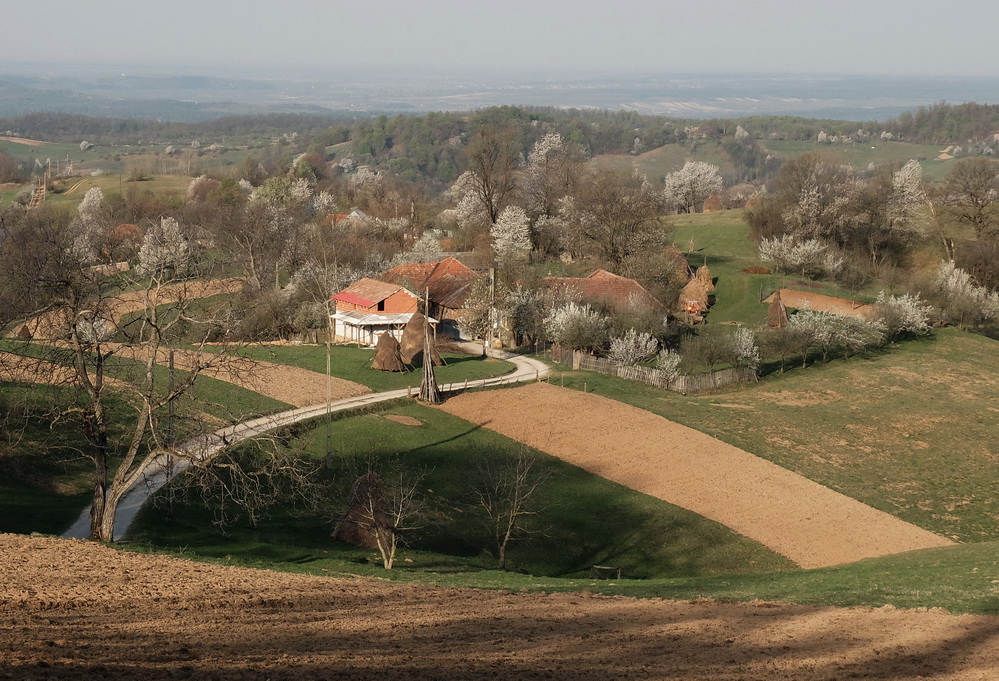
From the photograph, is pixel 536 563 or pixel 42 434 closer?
pixel 536 563

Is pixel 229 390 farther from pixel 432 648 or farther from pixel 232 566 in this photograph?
pixel 432 648

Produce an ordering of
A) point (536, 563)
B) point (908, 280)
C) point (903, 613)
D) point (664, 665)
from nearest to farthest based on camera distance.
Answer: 1. point (664, 665)
2. point (903, 613)
3. point (536, 563)
4. point (908, 280)

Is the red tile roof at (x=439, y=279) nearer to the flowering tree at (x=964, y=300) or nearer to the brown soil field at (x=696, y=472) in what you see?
the brown soil field at (x=696, y=472)

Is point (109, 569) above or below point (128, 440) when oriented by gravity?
above

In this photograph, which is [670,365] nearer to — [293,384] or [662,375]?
[662,375]

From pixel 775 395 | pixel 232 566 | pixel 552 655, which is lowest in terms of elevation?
pixel 775 395

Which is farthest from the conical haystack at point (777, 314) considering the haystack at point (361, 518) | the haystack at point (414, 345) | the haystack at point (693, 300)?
the haystack at point (361, 518)

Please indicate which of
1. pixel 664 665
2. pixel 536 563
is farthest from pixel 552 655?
pixel 536 563
